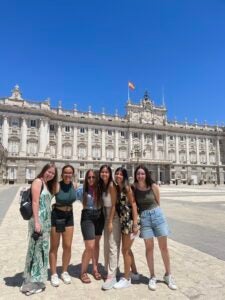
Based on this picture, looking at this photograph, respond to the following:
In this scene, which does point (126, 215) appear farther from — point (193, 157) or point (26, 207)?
point (193, 157)

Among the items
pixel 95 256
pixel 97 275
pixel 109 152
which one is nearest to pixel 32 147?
pixel 109 152

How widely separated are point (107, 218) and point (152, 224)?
0.78 m

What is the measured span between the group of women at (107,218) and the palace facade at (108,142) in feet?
163

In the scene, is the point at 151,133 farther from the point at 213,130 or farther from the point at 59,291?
the point at 59,291

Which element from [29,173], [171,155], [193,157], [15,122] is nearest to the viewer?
[29,173]

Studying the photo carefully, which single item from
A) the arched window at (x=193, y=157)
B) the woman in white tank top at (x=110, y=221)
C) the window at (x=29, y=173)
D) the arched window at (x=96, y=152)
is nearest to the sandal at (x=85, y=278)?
the woman in white tank top at (x=110, y=221)

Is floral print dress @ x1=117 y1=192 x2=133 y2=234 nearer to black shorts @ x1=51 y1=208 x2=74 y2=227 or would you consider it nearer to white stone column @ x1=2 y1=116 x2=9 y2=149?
black shorts @ x1=51 y1=208 x2=74 y2=227

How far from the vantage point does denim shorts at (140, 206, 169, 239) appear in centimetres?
455

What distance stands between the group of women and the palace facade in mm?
49722

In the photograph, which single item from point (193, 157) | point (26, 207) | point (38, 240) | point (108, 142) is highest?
point (108, 142)

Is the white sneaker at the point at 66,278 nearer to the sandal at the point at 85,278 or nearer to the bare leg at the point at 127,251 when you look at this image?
the sandal at the point at 85,278

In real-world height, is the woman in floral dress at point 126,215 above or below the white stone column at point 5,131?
below

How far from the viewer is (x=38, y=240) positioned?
428 cm

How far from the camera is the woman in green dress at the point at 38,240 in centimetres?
416
